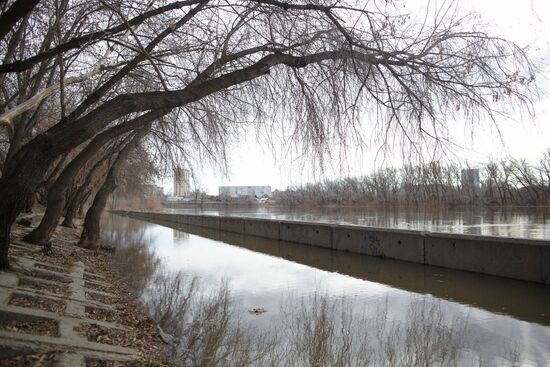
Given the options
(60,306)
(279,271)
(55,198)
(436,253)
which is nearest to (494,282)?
(436,253)

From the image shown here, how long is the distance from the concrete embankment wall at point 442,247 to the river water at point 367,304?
43 cm

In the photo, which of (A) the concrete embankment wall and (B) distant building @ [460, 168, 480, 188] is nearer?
(B) distant building @ [460, 168, 480, 188]

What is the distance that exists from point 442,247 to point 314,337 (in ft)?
37.6

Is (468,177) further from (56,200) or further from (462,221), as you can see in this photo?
(462,221)

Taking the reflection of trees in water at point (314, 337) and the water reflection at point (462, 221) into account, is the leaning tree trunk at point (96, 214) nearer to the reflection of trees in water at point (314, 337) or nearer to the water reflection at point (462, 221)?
the reflection of trees in water at point (314, 337)

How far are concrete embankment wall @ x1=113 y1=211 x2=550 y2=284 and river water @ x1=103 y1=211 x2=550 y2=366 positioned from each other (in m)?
0.43

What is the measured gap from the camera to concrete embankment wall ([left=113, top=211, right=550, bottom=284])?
14.3m

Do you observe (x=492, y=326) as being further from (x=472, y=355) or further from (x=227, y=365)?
(x=227, y=365)

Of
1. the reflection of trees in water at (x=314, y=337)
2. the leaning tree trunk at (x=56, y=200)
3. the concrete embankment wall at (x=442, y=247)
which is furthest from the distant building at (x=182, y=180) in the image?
the concrete embankment wall at (x=442, y=247)

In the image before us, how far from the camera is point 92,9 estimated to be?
9.57 metres

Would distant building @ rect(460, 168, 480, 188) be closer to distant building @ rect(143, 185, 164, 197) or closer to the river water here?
the river water

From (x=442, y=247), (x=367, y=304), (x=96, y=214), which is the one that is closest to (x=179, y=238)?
(x=96, y=214)

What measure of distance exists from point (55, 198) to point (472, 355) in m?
11.7

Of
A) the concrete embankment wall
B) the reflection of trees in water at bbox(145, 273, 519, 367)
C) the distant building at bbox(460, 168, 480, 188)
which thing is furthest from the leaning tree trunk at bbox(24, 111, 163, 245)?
the concrete embankment wall
